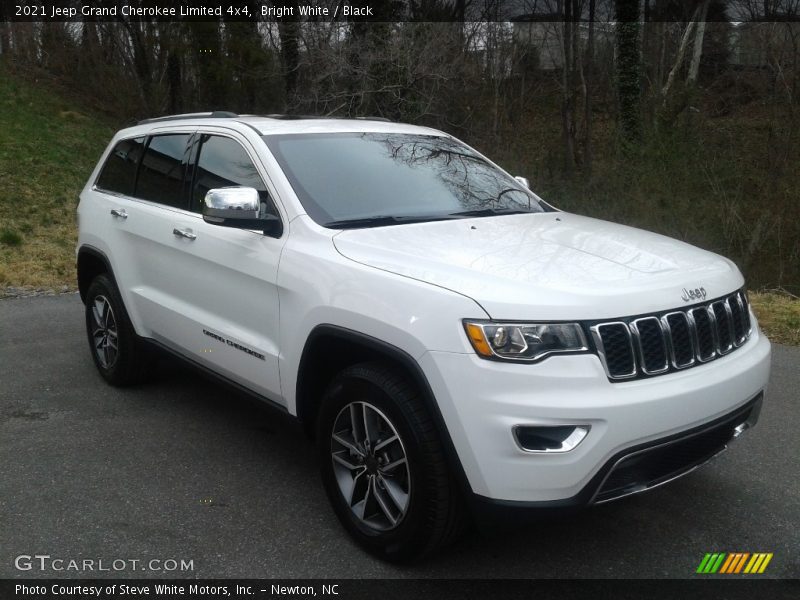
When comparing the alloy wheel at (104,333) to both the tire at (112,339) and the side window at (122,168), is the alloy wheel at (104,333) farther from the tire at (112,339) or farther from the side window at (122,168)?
the side window at (122,168)

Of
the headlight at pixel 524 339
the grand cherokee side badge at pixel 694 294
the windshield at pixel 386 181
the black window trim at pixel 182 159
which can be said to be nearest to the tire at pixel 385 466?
the headlight at pixel 524 339

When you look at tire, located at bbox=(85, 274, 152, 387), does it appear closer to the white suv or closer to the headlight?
the white suv

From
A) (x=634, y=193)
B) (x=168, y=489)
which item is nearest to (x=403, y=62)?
(x=634, y=193)

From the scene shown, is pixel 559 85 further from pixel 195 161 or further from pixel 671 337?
pixel 671 337

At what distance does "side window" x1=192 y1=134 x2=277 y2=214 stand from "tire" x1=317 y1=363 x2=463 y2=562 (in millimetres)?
1154

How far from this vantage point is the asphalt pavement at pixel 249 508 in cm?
335

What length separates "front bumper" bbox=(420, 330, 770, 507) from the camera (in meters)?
2.76

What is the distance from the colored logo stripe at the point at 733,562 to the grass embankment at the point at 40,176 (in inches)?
331

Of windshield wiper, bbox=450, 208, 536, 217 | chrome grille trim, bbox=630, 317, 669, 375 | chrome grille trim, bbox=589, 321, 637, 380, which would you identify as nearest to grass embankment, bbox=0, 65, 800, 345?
windshield wiper, bbox=450, 208, 536, 217

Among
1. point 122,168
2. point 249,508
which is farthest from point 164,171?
point 249,508

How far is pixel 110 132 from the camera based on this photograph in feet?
76.1

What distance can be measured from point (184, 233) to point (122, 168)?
1.43 metres

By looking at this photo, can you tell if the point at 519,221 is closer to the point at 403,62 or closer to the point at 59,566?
the point at 59,566

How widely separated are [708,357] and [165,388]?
3834mm
